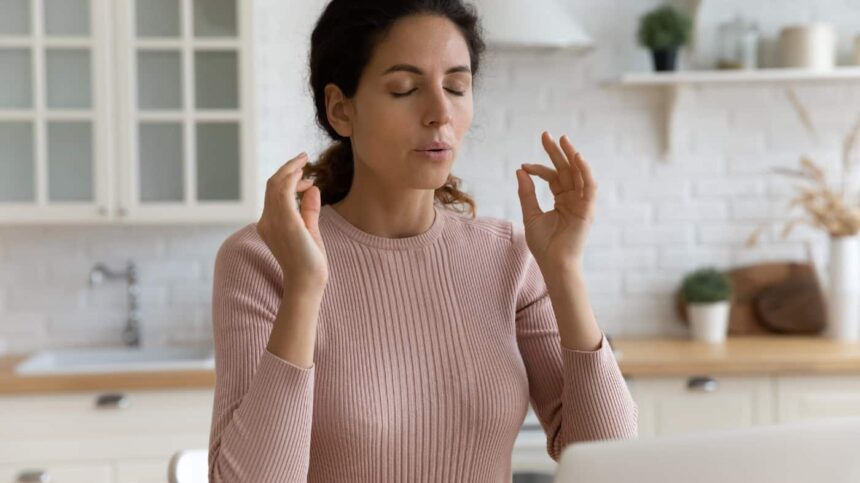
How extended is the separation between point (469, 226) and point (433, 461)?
40cm

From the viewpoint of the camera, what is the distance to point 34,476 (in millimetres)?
3066

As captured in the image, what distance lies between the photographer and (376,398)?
1.46 meters

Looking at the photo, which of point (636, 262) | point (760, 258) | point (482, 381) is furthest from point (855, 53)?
point (482, 381)

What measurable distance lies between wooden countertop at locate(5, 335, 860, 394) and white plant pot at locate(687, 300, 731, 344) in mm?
71

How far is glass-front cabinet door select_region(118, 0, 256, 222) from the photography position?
335 centimetres

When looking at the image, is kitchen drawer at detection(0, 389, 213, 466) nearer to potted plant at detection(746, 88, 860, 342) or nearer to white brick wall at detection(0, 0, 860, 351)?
white brick wall at detection(0, 0, 860, 351)

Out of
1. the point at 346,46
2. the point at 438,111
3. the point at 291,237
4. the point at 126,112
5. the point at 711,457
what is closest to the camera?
the point at 711,457

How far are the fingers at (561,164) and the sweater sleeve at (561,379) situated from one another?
0.20 meters

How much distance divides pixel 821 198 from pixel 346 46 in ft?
8.14

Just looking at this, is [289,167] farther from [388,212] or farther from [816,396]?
[816,396]

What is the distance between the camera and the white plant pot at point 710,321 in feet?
11.7

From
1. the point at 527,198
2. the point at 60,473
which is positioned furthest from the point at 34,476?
the point at 527,198

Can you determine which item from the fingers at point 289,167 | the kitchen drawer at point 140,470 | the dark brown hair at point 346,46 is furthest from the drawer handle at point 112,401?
the fingers at point 289,167

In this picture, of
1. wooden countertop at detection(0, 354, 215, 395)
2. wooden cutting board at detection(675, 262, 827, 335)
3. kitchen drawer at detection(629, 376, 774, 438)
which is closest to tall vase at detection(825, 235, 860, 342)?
wooden cutting board at detection(675, 262, 827, 335)
